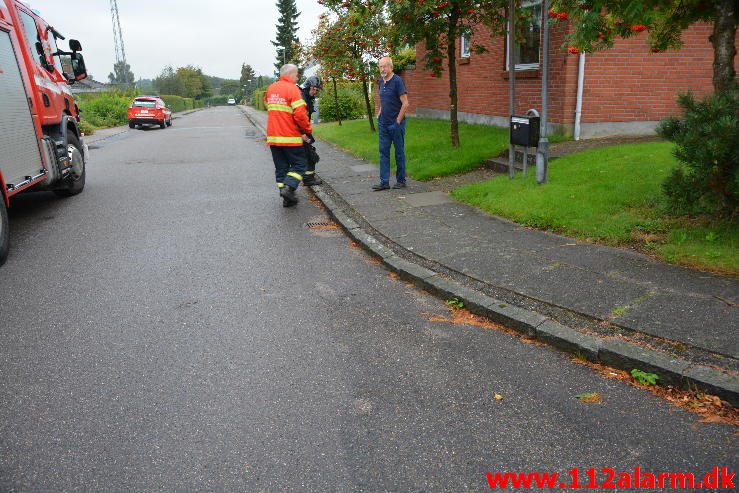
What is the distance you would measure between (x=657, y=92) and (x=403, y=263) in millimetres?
8652

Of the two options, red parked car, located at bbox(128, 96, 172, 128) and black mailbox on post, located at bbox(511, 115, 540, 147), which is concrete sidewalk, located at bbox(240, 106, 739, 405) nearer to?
black mailbox on post, located at bbox(511, 115, 540, 147)

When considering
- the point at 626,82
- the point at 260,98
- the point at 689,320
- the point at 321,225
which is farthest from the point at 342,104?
the point at 260,98

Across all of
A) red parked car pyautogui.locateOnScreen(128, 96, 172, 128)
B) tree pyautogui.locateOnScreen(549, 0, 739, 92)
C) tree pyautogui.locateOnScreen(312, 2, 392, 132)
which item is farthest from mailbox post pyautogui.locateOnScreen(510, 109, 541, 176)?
red parked car pyautogui.locateOnScreen(128, 96, 172, 128)

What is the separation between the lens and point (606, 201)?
6.58 meters

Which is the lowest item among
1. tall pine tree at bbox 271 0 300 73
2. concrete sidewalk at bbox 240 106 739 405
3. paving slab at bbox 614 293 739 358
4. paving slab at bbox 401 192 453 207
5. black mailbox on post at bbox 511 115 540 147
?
paving slab at bbox 401 192 453 207

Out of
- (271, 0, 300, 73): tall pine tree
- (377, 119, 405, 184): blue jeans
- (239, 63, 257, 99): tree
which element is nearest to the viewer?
(377, 119, 405, 184): blue jeans

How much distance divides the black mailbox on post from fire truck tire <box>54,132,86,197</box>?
702 cm

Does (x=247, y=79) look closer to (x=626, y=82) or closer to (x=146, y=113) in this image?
(x=146, y=113)

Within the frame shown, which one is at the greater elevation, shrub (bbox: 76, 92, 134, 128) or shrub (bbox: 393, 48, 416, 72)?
shrub (bbox: 393, 48, 416, 72)

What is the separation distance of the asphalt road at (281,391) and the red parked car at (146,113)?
27.8m

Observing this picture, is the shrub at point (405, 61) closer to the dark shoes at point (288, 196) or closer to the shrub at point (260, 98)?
the dark shoes at point (288, 196)

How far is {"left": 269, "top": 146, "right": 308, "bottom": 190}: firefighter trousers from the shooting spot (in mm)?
8258

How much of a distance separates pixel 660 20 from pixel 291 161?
4930 mm

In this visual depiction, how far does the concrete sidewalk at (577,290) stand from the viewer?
3422 millimetres
